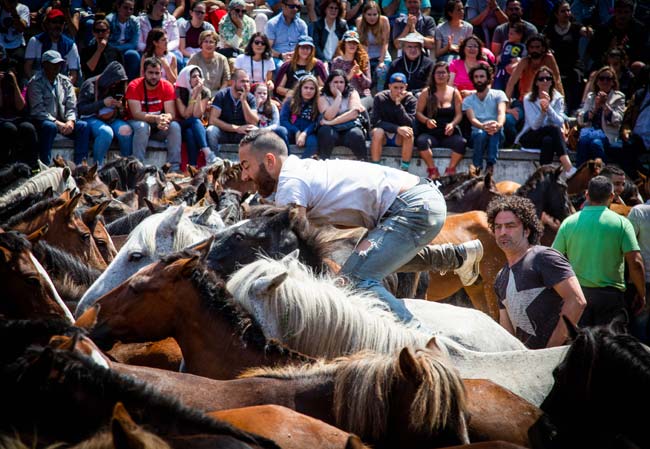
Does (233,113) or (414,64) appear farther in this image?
Answer: (414,64)

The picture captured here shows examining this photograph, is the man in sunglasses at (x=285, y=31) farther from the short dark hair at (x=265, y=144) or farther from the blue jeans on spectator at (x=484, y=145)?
the short dark hair at (x=265, y=144)

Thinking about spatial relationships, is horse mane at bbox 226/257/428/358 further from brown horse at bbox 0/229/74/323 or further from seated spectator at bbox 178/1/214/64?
seated spectator at bbox 178/1/214/64

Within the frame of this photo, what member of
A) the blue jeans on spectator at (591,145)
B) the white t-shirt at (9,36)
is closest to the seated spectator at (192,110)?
the white t-shirt at (9,36)

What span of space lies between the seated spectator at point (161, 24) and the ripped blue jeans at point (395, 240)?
10.7 m

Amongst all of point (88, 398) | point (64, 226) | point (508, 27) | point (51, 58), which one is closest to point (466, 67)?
point (508, 27)

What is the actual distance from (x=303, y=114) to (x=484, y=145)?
292 centimetres

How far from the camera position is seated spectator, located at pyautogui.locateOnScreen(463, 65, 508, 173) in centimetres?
1441

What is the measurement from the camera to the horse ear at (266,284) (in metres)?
4.89

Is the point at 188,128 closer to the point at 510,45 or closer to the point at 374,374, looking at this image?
the point at 510,45

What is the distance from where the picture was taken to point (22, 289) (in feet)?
17.0

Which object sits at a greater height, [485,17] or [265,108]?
[485,17]

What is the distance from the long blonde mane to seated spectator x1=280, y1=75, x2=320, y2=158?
1014 centimetres

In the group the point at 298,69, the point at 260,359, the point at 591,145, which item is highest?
the point at 260,359

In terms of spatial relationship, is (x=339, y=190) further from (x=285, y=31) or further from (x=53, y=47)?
(x=285, y=31)
